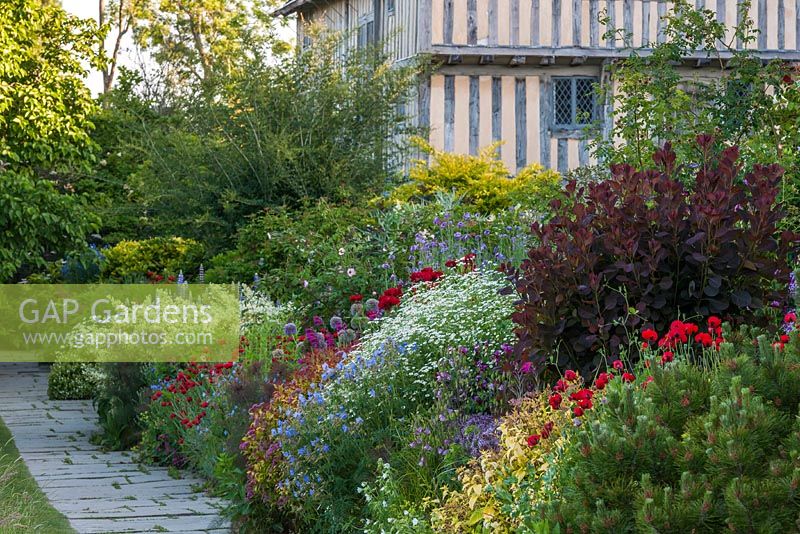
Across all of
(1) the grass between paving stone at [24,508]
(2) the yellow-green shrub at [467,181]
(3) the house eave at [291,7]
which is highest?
(3) the house eave at [291,7]

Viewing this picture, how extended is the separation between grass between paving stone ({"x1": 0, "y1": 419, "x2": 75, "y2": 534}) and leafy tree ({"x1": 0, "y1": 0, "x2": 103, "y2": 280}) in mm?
5219

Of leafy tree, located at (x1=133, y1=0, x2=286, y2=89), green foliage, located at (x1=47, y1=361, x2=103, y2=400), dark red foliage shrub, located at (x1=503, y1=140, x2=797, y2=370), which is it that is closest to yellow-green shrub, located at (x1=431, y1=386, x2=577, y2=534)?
dark red foliage shrub, located at (x1=503, y1=140, x2=797, y2=370)

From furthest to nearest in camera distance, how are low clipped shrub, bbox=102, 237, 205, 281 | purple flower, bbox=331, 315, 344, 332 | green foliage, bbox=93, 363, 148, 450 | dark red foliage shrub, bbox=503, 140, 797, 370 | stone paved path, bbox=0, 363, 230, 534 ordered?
low clipped shrub, bbox=102, 237, 205, 281
green foliage, bbox=93, 363, 148, 450
purple flower, bbox=331, 315, 344, 332
stone paved path, bbox=0, 363, 230, 534
dark red foliage shrub, bbox=503, 140, 797, 370

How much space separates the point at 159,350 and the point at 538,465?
5150mm

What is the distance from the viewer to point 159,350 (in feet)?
28.1

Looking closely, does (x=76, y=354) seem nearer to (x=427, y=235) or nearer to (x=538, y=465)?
(x=427, y=235)

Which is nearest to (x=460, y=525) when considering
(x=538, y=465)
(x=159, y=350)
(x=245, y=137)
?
(x=538, y=465)

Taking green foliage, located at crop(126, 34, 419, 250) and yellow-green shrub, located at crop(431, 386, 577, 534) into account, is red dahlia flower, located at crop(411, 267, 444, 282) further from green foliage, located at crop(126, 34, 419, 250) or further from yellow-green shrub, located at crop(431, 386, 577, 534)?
green foliage, located at crop(126, 34, 419, 250)

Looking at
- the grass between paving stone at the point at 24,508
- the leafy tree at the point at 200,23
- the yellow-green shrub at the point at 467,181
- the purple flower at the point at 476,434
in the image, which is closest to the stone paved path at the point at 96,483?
the grass between paving stone at the point at 24,508

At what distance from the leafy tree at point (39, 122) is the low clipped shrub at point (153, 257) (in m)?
0.91

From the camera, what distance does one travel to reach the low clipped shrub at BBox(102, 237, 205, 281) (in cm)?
1365

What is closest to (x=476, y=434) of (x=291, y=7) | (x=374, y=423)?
(x=374, y=423)

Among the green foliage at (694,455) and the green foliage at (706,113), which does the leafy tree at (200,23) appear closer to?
the green foliage at (706,113)

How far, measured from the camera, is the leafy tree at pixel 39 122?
1202cm
